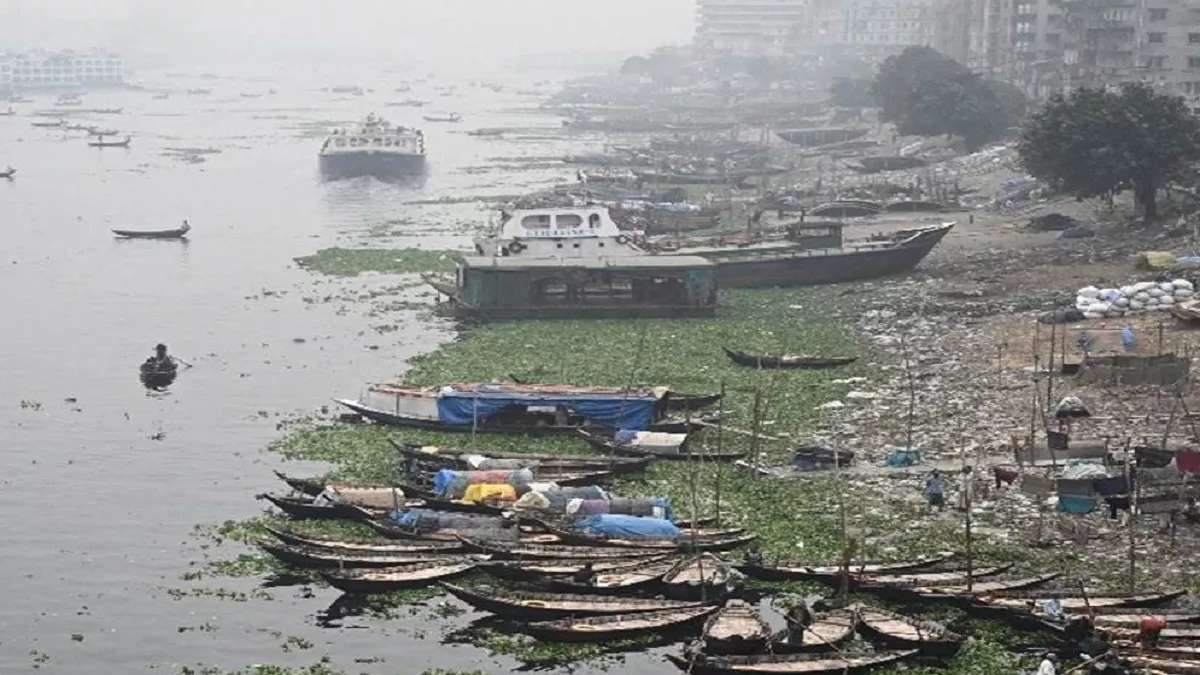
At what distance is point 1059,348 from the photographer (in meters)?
43.0

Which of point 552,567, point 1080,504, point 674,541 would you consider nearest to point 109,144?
point 674,541

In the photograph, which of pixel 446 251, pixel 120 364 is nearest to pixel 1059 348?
pixel 120 364

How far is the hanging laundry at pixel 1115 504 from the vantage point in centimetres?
2988

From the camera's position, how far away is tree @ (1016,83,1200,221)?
190ft

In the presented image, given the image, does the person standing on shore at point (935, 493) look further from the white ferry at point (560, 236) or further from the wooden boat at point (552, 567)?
the white ferry at point (560, 236)

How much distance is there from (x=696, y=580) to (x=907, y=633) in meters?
3.41

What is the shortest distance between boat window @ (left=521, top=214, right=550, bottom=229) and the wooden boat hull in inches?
202

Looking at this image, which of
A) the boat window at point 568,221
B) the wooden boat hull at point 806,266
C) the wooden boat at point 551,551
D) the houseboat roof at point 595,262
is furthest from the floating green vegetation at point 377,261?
the wooden boat at point 551,551

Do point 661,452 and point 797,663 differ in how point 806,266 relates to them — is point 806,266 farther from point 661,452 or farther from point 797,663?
point 797,663

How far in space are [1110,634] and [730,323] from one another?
26.7m

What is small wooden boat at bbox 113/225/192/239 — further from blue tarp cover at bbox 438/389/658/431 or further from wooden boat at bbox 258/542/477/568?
wooden boat at bbox 258/542/477/568

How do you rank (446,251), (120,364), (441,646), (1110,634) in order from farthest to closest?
(446,251) < (120,364) < (441,646) < (1110,634)

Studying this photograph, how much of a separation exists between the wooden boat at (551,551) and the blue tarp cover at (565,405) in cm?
840

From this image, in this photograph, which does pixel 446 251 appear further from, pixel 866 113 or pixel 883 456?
pixel 866 113
